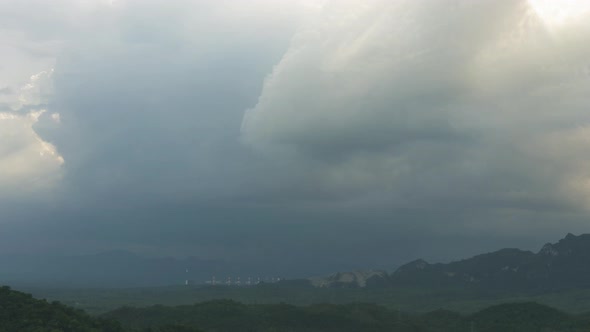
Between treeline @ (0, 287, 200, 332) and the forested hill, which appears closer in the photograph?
the forested hill

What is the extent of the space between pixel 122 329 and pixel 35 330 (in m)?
22.0

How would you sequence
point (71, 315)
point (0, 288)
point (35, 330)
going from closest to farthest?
point (35, 330) < point (71, 315) < point (0, 288)

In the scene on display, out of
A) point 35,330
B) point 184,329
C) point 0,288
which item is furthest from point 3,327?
point 184,329

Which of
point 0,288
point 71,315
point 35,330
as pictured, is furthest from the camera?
point 0,288

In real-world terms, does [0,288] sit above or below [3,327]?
above

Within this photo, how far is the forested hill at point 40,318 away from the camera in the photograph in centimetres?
12800

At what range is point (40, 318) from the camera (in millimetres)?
132125

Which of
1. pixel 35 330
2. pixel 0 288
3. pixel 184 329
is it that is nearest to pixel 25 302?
pixel 0 288

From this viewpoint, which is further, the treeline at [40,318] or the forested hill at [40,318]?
the treeline at [40,318]

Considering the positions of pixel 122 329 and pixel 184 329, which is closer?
pixel 122 329

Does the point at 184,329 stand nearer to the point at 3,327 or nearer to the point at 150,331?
the point at 150,331

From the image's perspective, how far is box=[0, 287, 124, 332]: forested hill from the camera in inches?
5039

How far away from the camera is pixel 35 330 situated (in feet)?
406

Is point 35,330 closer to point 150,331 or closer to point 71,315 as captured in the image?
point 71,315
